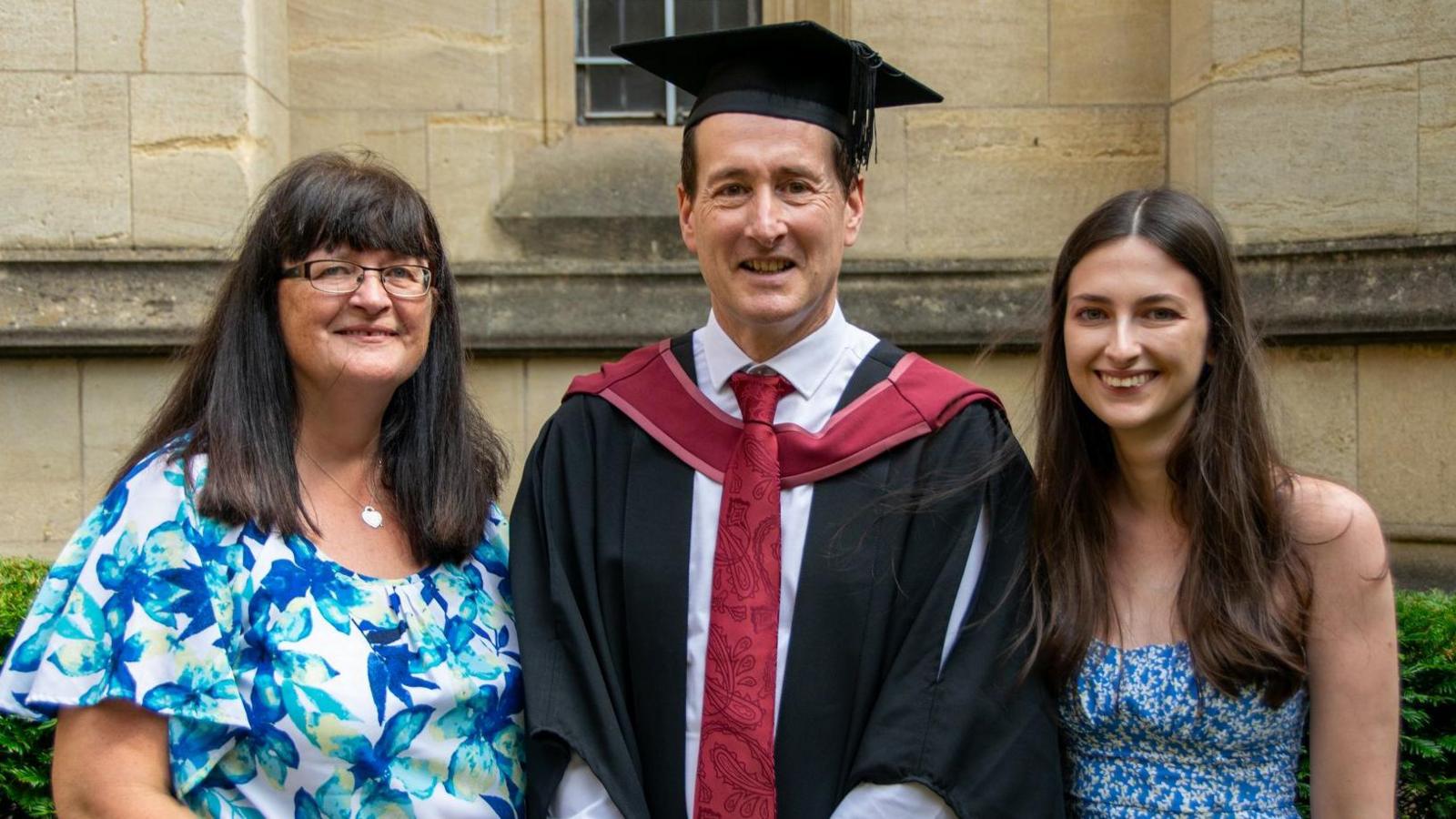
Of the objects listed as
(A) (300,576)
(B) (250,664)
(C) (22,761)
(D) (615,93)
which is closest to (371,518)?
(A) (300,576)

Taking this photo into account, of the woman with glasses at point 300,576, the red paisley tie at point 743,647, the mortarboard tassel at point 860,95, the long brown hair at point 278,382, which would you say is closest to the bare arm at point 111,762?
the woman with glasses at point 300,576

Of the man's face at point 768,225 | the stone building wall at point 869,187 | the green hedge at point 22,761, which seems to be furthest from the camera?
the stone building wall at point 869,187

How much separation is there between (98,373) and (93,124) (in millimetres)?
803

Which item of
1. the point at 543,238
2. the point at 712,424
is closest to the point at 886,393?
the point at 712,424

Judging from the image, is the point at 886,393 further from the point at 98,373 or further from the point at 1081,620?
the point at 98,373

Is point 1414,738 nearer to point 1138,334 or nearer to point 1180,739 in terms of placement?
point 1180,739

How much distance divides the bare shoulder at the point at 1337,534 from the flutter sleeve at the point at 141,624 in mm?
1657

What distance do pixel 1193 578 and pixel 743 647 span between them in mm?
746

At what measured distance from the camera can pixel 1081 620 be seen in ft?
7.49

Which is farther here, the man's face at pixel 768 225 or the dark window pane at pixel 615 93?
the dark window pane at pixel 615 93

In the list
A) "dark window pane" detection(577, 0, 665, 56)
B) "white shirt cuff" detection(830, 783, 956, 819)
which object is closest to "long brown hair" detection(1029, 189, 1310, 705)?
"white shirt cuff" detection(830, 783, 956, 819)

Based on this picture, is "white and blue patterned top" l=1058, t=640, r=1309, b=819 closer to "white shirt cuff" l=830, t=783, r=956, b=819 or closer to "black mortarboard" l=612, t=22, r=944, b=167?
"white shirt cuff" l=830, t=783, r=956, b=819

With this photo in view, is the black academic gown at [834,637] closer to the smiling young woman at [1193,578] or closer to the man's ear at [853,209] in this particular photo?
the smiling young woman at [1193,578]

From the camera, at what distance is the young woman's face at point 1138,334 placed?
2.26 metres
